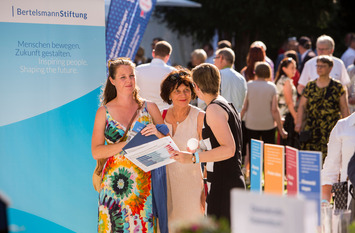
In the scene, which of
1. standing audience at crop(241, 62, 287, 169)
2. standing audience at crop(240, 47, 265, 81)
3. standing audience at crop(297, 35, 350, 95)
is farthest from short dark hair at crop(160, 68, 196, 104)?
standing audience at crop(297, 35, 350, 95)

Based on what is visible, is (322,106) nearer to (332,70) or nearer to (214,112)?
(332,70)

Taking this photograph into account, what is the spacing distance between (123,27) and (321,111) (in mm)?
2704

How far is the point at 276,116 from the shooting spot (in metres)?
7.71

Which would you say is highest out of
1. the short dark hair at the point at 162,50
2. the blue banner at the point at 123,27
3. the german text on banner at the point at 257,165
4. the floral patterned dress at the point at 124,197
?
the blue banner at the point at 123,27

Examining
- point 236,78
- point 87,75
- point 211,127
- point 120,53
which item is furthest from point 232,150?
point 236,78

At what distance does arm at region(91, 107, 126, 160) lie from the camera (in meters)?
3.74

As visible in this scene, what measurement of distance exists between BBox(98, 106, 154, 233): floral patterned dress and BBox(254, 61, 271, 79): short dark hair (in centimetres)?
383

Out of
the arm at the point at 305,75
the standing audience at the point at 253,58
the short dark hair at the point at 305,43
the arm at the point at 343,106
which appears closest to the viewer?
the arm at the point at 343,106

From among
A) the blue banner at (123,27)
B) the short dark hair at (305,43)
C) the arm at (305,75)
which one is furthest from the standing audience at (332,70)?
the blue banner at (123,27)

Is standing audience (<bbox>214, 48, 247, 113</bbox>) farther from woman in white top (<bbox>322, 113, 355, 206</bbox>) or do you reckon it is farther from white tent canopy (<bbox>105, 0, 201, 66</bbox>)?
white tent canopy (<bbox>105, 0, 201, 66</bbox>)

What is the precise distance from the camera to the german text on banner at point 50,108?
3.95m

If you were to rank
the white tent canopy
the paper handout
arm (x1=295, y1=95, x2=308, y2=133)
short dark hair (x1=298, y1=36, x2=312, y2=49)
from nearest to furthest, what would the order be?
the paper handout < arm (x1=295, y1=95, x2=308, y2=133) < short dark hair (x1=298, y1=36, x2=312, y2=49) < the white tent canopy

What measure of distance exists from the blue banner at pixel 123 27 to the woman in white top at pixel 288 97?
3.02 meters

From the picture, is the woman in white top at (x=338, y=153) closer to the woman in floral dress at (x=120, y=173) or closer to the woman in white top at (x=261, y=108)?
the woman in floral dress at (x=120, y=173)
